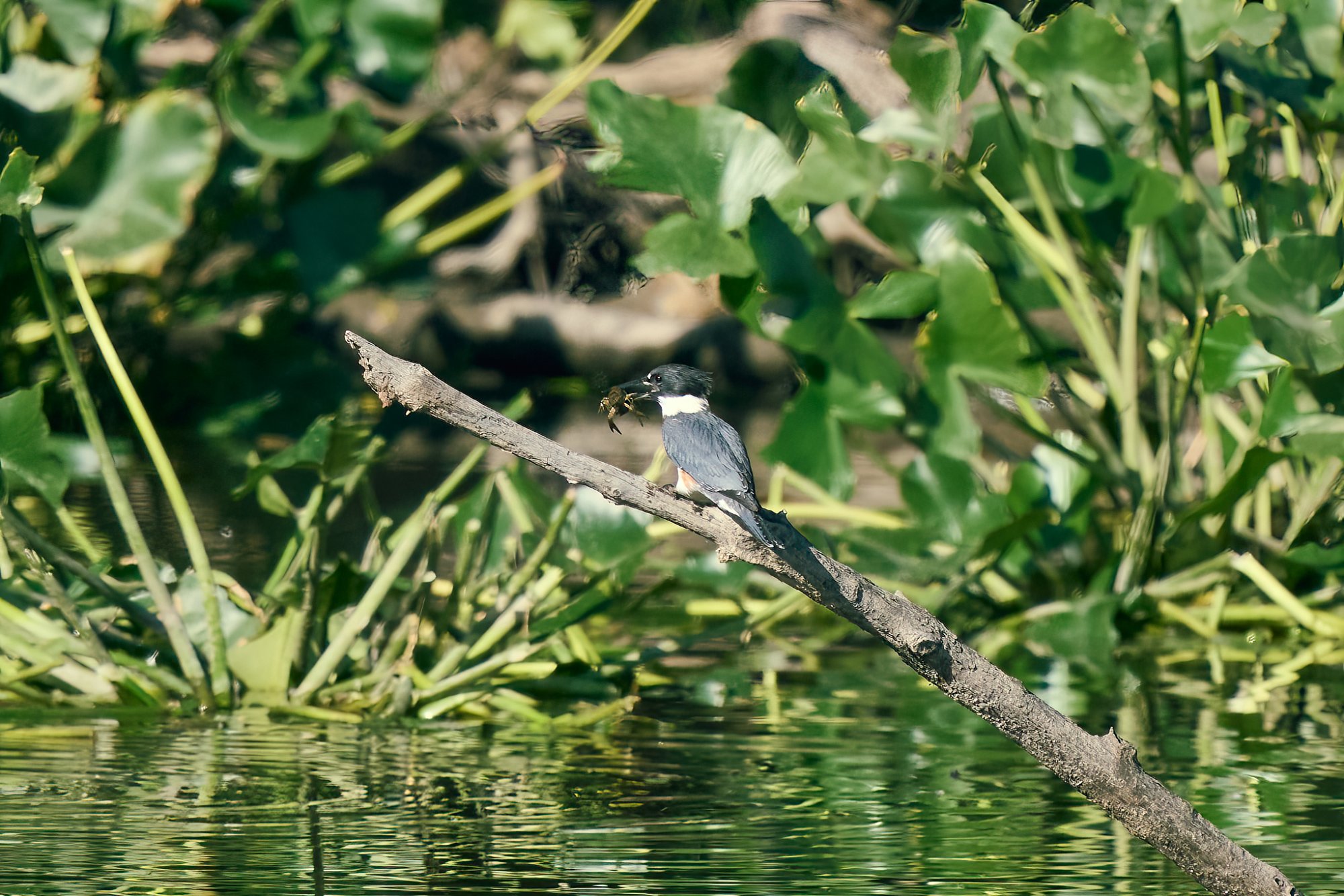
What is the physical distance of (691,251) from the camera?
257 cm

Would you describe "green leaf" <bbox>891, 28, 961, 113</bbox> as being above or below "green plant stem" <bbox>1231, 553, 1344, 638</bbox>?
above

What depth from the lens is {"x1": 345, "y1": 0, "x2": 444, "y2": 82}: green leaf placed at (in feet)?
13.5

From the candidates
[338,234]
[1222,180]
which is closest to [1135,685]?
[1222,180]

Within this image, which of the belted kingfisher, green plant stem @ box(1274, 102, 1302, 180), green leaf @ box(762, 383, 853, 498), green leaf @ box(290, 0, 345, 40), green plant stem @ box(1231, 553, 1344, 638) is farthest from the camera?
green leaf @ box(290, 0, 345, 40)

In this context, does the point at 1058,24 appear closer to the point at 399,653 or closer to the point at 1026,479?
the point at 1026,479

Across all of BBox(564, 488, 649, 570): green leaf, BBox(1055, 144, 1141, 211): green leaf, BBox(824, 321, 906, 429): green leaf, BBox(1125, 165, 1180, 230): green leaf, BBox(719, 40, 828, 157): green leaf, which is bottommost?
BBox(564, 488, 649, 570): green leaf

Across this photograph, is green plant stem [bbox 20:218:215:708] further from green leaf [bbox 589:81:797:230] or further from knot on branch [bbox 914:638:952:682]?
knot on branch [bbox 914:638:952:682]

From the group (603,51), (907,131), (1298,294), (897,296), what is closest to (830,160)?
(907,131)

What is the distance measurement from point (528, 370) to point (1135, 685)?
4.36 meters

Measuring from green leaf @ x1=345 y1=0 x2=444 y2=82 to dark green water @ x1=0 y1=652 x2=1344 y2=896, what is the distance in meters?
2.08

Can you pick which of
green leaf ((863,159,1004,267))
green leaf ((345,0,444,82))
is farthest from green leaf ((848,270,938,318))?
green leaf ((345,0,444,82))

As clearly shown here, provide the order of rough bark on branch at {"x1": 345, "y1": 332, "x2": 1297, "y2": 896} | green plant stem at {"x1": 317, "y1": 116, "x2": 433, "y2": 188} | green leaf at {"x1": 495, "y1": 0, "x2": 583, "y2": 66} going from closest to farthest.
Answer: rough bark on branch at {"x1": 345, "y1": 332, "x2": 1297, "y2": 896}, green plant stem at {"x1": 317, "y1": 116, "x2": 433, "y2": 188}, green leaf at {"x1": 495, "y1": 0, "x2": 583, "y2": 66}

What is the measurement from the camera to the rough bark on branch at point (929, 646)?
1442 mm

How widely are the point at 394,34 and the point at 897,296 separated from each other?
5.99 ft
